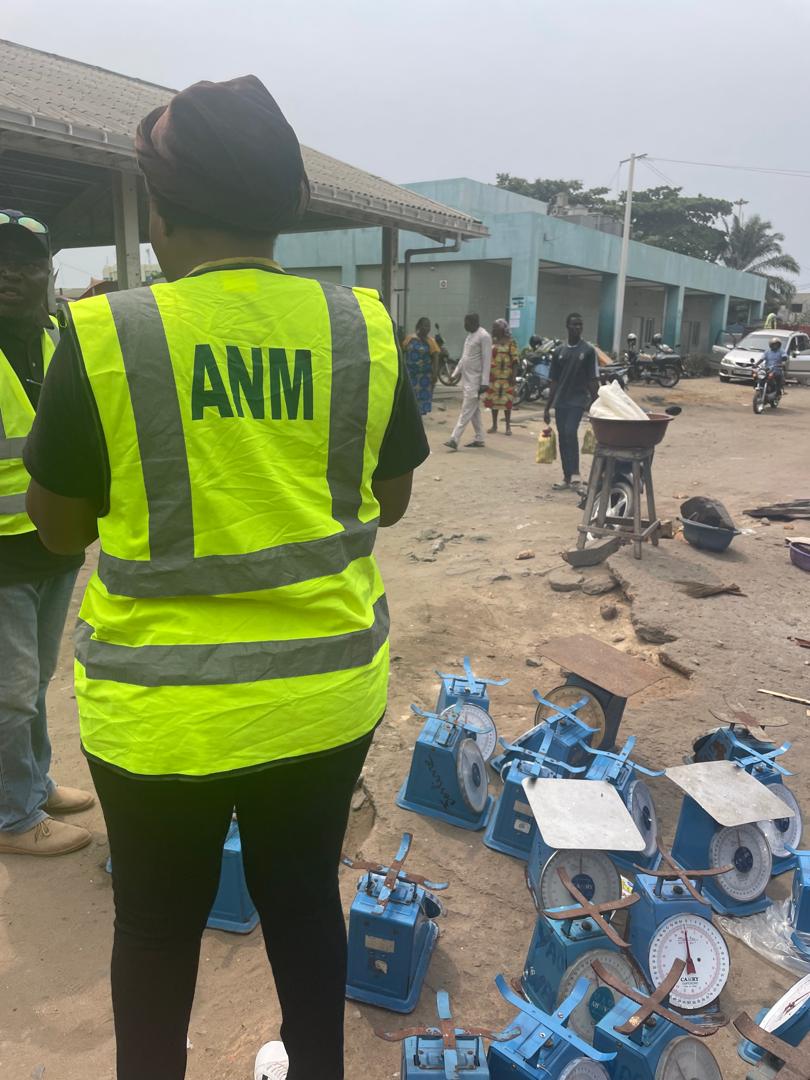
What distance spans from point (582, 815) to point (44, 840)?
5.68 ft

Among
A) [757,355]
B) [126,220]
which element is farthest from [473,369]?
[757,355]

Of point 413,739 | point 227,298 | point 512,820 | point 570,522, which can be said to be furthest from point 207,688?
point 570,522

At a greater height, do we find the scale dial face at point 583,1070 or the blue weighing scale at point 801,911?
the scale dial face at point 583,1070

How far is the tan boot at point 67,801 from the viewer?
9.11 feet

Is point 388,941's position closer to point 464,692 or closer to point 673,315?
point 464,692

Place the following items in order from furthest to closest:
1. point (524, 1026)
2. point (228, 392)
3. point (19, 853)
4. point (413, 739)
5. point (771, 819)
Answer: point (413, 739)
point (19, 853)
point (771, 819)
point (524, 1026)
point (228, 392)

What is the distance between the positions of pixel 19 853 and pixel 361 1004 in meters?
1.28

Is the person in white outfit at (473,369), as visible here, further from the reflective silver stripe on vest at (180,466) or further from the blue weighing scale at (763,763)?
the reflective silver stripe on vest at (180,466)

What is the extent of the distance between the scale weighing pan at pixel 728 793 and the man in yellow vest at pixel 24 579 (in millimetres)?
1956

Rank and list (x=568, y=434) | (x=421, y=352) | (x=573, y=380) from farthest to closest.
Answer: (x=421, y=352) → (x=568, y=434) → (x=573, y=380)

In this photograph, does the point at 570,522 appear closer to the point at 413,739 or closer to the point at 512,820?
the point at 413,739

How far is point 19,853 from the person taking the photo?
2.57 meters

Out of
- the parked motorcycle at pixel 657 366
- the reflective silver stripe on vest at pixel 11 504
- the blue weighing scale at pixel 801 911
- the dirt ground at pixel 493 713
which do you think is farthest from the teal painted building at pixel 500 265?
the blue weighing scale at pixel 801 911

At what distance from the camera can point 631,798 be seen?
2422 mm
